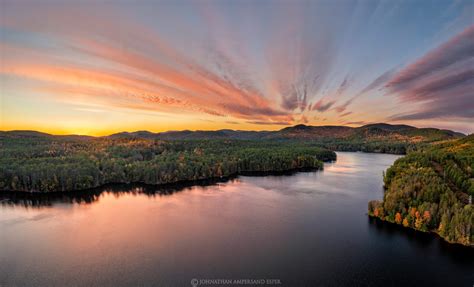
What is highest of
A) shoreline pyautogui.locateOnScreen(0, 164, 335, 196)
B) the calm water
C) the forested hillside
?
the forested hillside

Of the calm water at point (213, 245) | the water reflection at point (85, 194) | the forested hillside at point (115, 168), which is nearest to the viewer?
the calm water at point (213, 245)

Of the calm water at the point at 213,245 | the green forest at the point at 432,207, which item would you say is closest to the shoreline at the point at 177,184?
the calm water at the point at 213,245

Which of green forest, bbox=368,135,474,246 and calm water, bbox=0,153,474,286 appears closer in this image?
calm water, bbox=0,153,474,286

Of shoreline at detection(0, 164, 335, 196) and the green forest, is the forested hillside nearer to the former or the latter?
shoreline at detection(0, 164, 335, 196)

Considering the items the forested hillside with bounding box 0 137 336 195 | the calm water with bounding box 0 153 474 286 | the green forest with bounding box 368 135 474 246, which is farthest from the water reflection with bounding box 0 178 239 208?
the green forest with bounding box 368 135 474 246

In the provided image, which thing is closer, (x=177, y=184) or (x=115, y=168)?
(x=177, y=184)

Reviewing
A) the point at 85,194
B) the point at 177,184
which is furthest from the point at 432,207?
the point at 85,194

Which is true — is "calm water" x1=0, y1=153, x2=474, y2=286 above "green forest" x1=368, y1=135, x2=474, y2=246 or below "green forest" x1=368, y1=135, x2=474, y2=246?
below

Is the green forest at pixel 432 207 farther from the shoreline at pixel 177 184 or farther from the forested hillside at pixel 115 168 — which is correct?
the forested hillside at pixel 115 168

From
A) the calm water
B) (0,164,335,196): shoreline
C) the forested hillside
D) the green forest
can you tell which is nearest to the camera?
the calm water

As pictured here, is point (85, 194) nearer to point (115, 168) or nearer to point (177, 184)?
point (115, 168)
